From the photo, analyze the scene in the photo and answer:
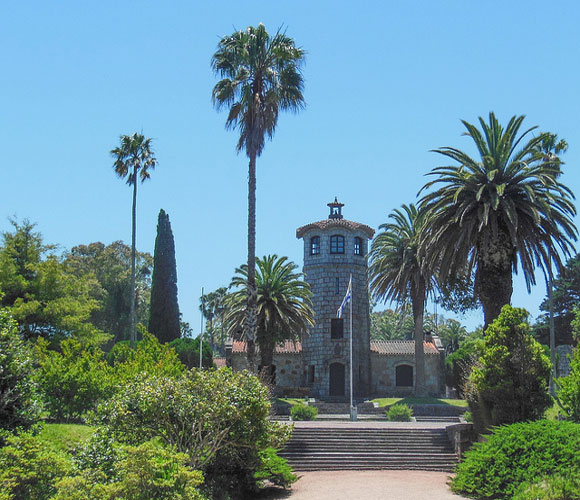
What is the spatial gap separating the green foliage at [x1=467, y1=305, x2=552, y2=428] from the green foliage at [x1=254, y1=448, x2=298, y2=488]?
6699 mm

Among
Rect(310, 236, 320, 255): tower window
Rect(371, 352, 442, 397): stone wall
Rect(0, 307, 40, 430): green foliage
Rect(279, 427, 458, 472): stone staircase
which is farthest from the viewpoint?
Rect(371, 352, 442, 397): stone wall

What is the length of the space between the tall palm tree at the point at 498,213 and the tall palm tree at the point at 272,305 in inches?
602

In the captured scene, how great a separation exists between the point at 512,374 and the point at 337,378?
28526 mm

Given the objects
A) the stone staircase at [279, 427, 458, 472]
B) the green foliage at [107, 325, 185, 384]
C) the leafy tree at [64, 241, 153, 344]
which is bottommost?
the stone staircase at [279, 427, 458, 472]

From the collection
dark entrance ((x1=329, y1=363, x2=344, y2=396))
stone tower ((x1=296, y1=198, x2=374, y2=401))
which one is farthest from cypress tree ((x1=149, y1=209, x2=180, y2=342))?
A: dark entrance ((x1=329, y1=363, x2=344, y2=396))

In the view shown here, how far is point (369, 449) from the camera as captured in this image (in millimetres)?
24750

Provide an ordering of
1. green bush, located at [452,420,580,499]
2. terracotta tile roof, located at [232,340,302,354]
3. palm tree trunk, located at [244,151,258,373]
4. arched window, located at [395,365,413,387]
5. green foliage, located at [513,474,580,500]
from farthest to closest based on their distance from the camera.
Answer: arched window, located at [395,365,413,387], terracotta tile roof, located at [232,340,302,354], palm tree trunk, located at [244,151,258,373], green bush, located at [452,420,580,499], green foliage, located at [513,474,580,500]

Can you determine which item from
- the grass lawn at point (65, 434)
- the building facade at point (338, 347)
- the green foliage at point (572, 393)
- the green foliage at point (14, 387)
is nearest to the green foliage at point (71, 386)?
the grass lawn at point (65, 434)

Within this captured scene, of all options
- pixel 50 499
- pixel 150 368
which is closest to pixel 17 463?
pixel 50 499

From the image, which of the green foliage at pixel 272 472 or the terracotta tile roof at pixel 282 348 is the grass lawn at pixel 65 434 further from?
the terracotta tile roof at pixel 282 348

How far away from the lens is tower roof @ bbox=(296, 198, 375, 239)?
1941 inches

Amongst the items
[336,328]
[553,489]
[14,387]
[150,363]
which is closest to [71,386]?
[150,363]

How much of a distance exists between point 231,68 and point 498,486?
20234 millimetres

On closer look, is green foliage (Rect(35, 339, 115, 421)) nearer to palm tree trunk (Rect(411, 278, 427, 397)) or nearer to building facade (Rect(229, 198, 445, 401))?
palm tree trunk (Rect(411, 278, 427, 397))
